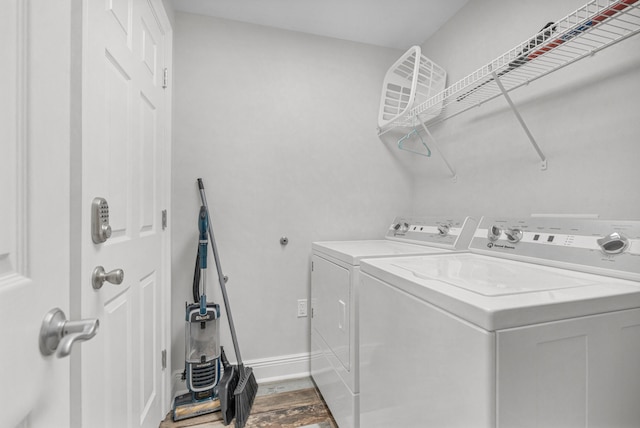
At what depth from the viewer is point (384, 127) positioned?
2.25 m

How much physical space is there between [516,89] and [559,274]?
40.1 inches

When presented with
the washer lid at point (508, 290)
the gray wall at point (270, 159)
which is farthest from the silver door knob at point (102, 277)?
the gray wall at point (270, 159)

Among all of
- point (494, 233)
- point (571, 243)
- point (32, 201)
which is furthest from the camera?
point (494, 233)

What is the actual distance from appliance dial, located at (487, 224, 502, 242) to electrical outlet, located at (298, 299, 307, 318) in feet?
4.18

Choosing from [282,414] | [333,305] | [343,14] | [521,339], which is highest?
[343,14]

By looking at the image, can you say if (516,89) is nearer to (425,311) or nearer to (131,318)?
(425,311)

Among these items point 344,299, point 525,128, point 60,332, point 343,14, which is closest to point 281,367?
point 344,299

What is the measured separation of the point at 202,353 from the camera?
5.60 ft

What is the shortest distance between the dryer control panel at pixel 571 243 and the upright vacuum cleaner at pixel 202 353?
1491 millimetres

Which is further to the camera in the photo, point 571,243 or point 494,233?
point 494,233

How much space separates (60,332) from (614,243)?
1451mm

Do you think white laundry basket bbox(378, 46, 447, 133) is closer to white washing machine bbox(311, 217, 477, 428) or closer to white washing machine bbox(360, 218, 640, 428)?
white washing machine bbox(311, 217, 477, 428)

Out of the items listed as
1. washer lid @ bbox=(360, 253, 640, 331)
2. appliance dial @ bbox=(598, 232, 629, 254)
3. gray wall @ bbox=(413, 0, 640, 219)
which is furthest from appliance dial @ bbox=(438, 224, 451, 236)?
appliance dial @ bbox=(598, 232, 629, 254)

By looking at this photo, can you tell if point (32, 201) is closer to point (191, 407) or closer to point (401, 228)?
point (191, 407)
